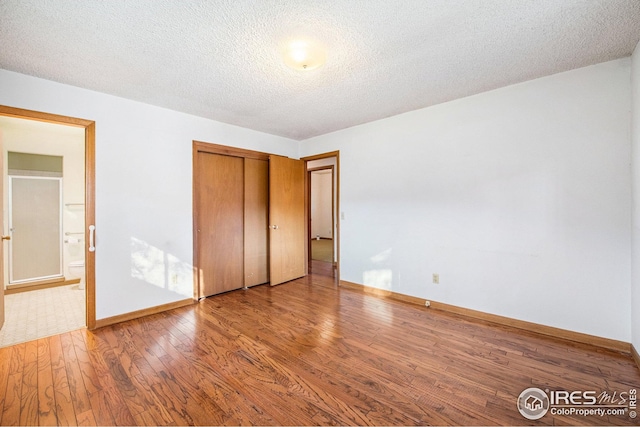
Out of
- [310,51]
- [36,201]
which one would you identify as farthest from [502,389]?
[36,201]

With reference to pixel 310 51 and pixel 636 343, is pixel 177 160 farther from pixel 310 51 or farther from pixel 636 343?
pixel 636 343

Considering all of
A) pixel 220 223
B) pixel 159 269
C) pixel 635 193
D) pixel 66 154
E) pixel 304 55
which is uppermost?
pixel 304 55

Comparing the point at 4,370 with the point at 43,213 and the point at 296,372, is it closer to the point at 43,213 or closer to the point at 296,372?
the point at 296,372

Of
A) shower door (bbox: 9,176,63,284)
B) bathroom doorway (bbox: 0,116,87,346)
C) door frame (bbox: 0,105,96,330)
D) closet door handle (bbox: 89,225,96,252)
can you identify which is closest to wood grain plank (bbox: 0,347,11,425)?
door frame (bbox: 0,105,96,330)

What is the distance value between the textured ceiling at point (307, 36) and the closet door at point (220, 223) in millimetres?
1136

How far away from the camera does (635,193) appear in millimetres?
2105

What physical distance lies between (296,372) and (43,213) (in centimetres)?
481

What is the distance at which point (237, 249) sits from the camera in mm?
4074

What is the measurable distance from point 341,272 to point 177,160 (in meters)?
2.81

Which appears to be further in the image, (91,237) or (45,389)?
(91,237)

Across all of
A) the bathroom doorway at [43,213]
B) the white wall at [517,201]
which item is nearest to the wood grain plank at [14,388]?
the bathroom doorway at [43,213]

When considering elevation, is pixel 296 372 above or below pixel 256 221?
below

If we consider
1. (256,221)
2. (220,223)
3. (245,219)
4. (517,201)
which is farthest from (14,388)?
(517,201)

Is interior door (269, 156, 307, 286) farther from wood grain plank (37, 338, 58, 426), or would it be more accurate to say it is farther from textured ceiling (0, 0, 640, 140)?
wood grain plank (37, 338, 58, 426)
